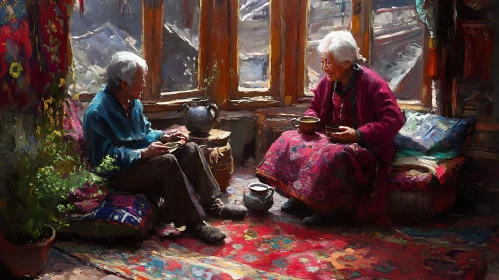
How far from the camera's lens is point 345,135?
394 cm

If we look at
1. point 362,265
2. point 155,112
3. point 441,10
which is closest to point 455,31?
point 441,10

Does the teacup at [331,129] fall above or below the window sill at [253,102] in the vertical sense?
below

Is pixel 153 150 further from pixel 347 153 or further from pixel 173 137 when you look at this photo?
pixel 347 153

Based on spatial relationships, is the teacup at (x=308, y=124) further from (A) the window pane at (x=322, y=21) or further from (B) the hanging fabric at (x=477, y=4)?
(B) the hanging fabric at (x=477, y=4)

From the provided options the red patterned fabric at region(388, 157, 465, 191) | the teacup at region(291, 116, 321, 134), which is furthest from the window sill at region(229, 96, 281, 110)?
the red patterned fabric at region(388, 157, 465, 191)

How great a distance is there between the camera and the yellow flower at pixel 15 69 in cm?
294

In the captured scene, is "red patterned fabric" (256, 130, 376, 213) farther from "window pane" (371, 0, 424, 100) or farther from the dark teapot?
"window pane" (371, 0, 424, 100)

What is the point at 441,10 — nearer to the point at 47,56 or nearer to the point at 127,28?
the point at 127,28

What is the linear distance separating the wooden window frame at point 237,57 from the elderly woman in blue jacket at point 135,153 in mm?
1128

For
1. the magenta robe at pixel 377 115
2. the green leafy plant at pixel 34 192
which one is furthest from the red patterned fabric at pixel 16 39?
the magenta robe at pixel 377 115

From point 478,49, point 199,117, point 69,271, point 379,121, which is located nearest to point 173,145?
point 199,117

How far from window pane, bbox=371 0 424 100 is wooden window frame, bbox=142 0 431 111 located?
89 millimetres

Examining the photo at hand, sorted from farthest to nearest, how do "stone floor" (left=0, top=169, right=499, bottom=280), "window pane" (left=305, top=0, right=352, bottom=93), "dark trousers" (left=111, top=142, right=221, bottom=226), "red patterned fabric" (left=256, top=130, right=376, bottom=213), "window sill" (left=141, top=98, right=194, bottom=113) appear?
"window pane" (left=305, top=0, right=352, bottom=93), "window sill" (left=141, top=98, right=194, bottom=113), "red patterned fabric" (left=256, top=130, right=376, bottom=213), "dark trousers" (left=111, top=142, right=221, bottom=226), "stone floor" (left=0, top=169, right=499, bottom=280)

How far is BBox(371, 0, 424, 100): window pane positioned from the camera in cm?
488
